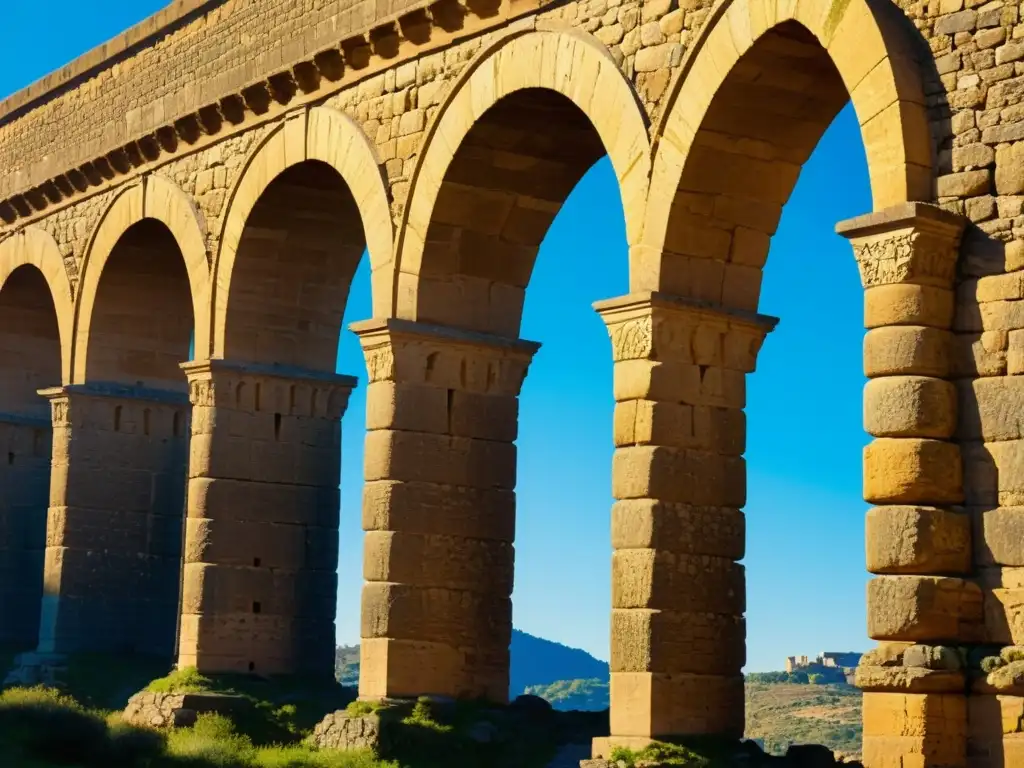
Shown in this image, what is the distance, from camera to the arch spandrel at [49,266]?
22328mm

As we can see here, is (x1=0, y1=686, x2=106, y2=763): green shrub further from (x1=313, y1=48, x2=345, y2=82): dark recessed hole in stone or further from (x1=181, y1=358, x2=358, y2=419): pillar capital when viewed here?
(x1=313, y1=48, x2=345, y2=82): dark recessed hole in stone

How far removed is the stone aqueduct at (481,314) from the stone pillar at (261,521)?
0.03 meters

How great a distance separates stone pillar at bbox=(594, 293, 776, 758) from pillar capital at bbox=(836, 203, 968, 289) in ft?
7.41

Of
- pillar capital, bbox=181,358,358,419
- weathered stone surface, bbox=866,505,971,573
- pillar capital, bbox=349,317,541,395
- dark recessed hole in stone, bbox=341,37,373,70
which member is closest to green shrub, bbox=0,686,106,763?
pillar capital, bbox=181,358,358,419

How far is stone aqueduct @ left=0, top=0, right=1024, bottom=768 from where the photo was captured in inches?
441

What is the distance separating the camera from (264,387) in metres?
18.9

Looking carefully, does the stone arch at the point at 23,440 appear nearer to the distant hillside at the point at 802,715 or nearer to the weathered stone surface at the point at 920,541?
the distant hillside at the point at 802,715

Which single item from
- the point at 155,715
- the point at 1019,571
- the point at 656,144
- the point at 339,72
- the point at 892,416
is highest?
the point at 339,72

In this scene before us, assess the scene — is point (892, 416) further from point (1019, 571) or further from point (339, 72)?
point (339, 72)

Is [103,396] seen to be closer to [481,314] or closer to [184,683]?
[184,683]

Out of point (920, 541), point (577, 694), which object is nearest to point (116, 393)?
point (920, 541)

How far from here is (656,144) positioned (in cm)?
1359

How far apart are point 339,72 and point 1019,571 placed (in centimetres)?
879

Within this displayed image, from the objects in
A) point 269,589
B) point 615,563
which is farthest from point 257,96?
point 615,563
